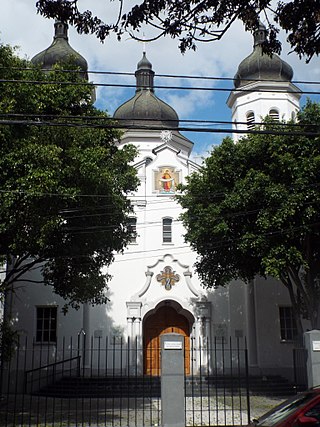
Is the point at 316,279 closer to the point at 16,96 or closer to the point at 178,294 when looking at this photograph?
the point at 178,294

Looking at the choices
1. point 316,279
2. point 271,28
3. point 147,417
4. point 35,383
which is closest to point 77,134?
point 147,417

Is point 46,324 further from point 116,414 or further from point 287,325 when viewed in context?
point 287,325

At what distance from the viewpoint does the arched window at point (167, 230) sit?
84.5 feet

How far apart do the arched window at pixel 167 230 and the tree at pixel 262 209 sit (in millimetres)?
4963

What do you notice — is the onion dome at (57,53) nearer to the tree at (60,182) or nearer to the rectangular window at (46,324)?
the rectangular window at (46,324)

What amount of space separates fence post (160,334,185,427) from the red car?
4710mm

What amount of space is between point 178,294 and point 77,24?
18995 mm

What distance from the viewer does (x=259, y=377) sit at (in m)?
23.1

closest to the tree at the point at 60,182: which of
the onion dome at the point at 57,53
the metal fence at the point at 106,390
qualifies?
the metal fence at the point at 106,390

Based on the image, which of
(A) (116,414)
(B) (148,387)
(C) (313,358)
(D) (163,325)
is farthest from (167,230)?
(C) (313,358)

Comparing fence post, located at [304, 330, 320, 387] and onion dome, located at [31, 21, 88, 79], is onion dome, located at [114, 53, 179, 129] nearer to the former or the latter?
onion dome, located at [31, 21, 88, 79]

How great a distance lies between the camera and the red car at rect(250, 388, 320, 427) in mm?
7156

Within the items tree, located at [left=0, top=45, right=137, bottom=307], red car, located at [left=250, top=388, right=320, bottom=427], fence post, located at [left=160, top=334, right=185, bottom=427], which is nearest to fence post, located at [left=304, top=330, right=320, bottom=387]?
fence post, located at [left=160, top=334, right=185, bottom=427]

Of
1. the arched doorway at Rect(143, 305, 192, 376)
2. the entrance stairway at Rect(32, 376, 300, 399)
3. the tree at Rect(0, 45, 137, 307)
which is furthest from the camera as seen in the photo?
the arched doorway at Rect(143, 305, 192, 376)
